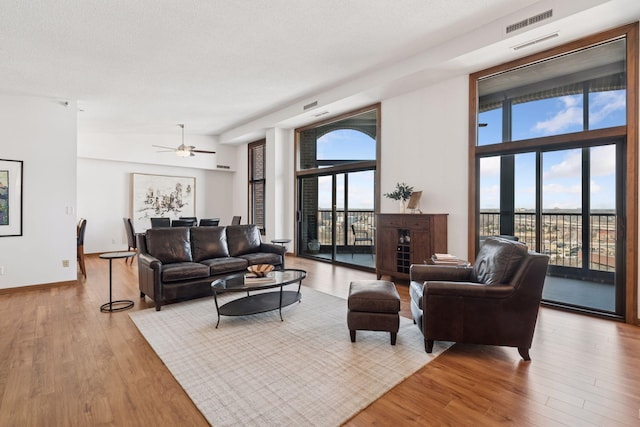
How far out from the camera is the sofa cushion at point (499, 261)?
252 centimetres

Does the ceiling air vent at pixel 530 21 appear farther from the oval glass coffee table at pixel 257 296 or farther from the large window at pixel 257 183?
Result: the large window at pixel 257 183

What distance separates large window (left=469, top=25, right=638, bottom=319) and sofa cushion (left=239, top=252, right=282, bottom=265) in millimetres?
2923

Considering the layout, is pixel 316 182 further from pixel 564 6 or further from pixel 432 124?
pixel 564 6

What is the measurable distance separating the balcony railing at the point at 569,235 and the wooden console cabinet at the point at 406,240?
758mm

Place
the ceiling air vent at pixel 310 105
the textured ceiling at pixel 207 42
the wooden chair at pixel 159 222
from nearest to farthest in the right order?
the textured ceiling at pixel 207 42, the ceiling air vent at pixel 310 105, the wooden chair at pixel 159 222

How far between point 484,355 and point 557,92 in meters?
3.31

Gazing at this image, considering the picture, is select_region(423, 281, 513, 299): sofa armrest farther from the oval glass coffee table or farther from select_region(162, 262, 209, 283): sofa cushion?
select_region(162, 262, 209, 283): sofa cushion

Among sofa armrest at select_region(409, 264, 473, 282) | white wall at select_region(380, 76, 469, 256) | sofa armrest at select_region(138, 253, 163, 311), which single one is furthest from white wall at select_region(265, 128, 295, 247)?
sofa armrest at select_region(409, 264, 473, 282)

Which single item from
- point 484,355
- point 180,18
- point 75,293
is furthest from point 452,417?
point 75,293

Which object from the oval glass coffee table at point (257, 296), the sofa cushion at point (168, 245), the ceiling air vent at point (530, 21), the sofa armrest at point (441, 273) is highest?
the ceiling air vent at point (530, 21)

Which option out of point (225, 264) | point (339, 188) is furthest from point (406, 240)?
point (225, 264)

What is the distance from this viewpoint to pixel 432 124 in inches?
193

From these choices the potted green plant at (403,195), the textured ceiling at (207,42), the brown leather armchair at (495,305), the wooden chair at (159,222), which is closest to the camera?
the brown leather armchair at (495,305)

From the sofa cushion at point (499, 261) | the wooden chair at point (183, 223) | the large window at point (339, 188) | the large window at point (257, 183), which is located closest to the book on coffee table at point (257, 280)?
the sofa cushion at point (499, 261)
